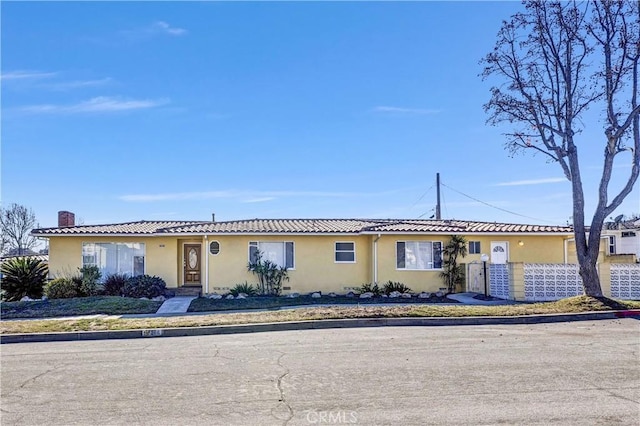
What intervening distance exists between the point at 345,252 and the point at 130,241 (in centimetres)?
875

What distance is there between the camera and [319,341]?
9891mm

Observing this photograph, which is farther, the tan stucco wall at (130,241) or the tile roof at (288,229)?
the tan stucco wall at (130,241)

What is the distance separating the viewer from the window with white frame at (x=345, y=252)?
21.9 meters

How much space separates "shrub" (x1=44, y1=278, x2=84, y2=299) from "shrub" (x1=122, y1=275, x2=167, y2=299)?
5.40 ft

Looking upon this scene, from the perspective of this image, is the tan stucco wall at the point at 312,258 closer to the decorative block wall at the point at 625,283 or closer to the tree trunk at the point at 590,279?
the decorative block wall at the point at 625,283

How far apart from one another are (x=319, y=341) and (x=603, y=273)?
1285 centimetres

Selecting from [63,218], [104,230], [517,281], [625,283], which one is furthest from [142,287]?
[625,283]

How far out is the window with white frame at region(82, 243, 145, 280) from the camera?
22.0 metres

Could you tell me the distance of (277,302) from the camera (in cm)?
1802

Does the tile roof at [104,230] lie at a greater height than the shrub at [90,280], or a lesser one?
greater

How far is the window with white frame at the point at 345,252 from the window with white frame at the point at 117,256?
7947 mm

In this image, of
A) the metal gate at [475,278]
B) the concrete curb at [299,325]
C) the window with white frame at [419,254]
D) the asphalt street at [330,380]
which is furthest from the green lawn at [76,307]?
the metal gate at [475,278]

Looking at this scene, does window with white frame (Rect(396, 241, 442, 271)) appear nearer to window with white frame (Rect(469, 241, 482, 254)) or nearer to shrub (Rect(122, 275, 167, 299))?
window with white frame (Rect(469, 241, 482, 254))

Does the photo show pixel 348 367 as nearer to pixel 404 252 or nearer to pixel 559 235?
pixel 404 252
